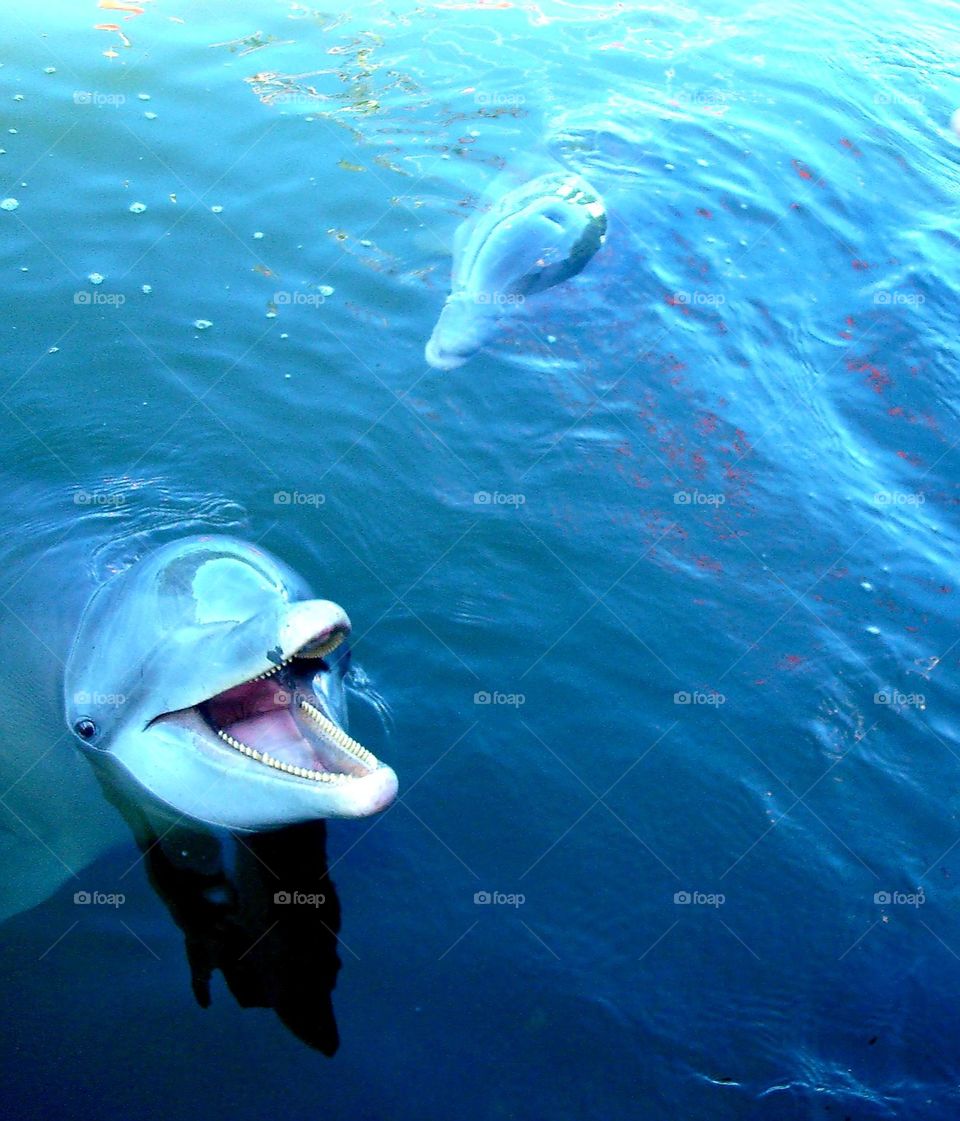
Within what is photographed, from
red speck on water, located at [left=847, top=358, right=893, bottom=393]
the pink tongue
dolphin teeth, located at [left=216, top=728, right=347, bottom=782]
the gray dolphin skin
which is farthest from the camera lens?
red speck on water, located at [left=847, top=358, right=893, bottom=393]

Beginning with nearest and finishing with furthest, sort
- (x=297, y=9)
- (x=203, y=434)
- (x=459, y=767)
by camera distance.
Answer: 1. (x=459, y=767)
2. (x=203, y=434)
3. (x=297, y=9)

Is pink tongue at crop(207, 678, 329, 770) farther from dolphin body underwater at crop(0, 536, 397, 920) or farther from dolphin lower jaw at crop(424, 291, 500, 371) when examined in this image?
dolphin lower jaw at crop(424, 291, 500, 371)

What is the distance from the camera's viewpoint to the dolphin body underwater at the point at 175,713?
516cm

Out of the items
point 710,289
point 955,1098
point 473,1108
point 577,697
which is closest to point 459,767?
point 577,697

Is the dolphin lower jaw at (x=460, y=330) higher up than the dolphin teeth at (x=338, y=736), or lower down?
lower down

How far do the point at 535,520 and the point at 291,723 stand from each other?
295cm

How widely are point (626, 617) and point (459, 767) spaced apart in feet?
5.46

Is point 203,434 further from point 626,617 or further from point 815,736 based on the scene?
point 815,736

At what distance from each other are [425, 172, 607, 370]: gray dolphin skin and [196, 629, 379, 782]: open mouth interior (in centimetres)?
421

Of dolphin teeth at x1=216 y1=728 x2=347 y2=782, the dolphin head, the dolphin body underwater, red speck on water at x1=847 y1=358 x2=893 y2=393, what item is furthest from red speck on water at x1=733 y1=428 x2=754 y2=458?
dolphin teeth at x1=216 y1=728 x2=347 y2=782

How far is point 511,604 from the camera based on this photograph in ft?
24.2

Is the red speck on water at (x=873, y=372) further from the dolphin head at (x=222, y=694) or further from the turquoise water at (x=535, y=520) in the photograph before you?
the dolphin head at (x=222, y=694)

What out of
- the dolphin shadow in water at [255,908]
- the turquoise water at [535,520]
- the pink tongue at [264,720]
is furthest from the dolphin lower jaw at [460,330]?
the dolphin shadow in water at [255,908]

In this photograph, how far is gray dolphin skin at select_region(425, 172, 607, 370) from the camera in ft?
31.1
